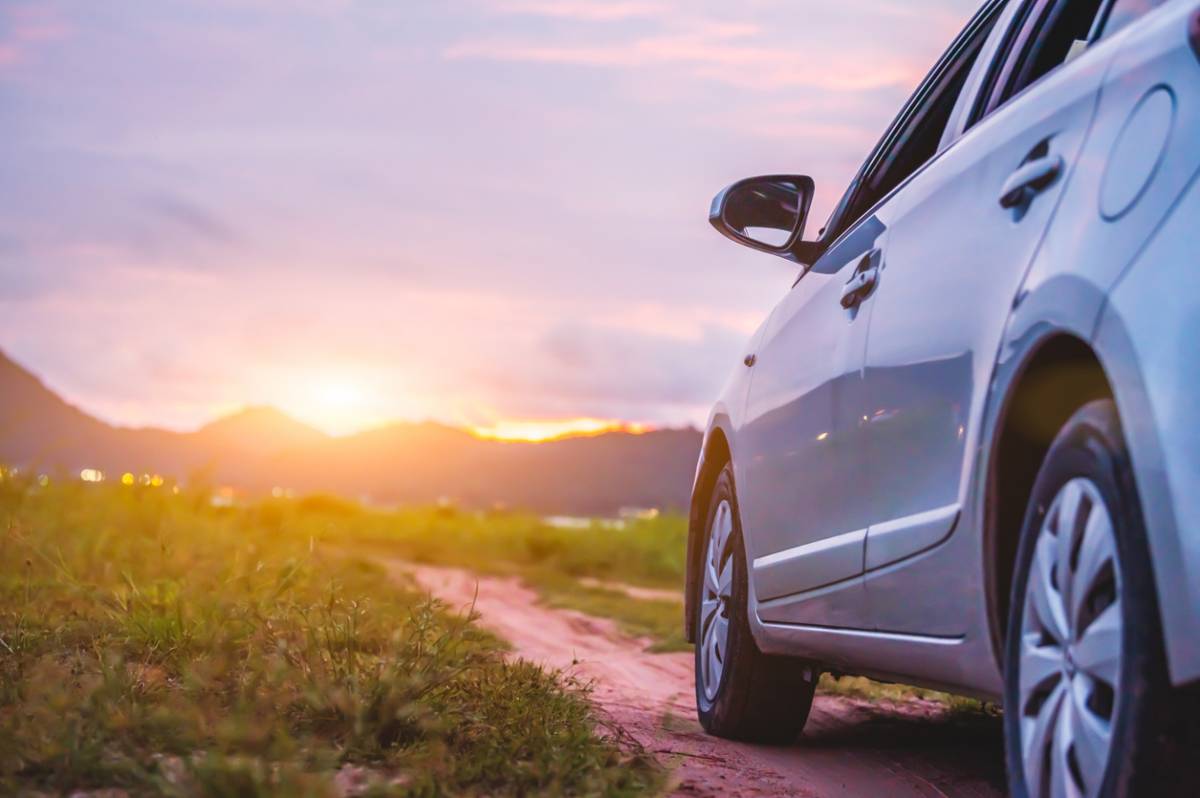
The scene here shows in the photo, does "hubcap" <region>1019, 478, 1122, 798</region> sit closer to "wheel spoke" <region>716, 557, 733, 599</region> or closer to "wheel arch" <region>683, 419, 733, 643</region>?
"wheel spoke" <region>716, 557, 733, 599</region>

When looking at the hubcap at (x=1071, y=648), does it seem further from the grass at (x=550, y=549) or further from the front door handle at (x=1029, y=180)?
the grass at (x=550, y=549)

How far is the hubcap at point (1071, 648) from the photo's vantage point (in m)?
1.97

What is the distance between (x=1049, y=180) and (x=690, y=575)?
9.44 ft

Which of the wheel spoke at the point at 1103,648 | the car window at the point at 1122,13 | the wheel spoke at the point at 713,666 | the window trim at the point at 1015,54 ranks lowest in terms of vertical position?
the wheel spoke at the point at 713,666

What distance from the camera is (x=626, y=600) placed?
1202 cm

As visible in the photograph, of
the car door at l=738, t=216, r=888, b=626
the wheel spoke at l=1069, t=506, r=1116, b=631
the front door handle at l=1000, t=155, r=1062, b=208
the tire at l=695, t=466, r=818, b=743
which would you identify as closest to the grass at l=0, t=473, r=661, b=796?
the tire at l=695, t=466, r=818, b=743

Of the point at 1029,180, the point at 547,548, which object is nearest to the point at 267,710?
the point at 1029,180

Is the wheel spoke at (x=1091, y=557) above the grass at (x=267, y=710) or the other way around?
above

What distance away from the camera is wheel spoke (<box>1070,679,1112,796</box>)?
1.96m

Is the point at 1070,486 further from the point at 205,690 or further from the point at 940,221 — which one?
the point at 205,690

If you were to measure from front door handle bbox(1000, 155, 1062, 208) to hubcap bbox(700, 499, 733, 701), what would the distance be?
2171mm

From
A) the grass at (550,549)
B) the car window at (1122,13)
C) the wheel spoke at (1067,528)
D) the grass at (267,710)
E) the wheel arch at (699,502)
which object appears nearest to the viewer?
the wheel spoke at (1067,528)

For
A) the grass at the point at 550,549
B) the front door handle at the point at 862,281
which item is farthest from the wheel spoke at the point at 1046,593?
the grass at the point at 550,549

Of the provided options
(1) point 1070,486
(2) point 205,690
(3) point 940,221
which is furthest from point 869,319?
(2) point 205,690
